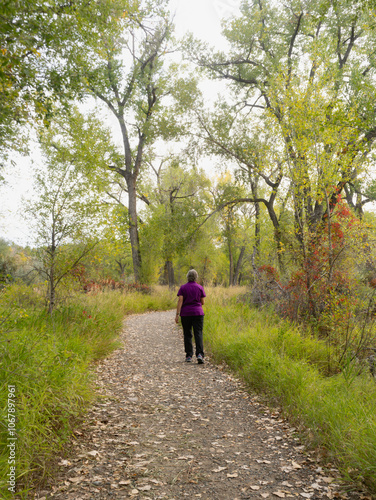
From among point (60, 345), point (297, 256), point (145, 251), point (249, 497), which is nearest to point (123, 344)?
point (60, 345)

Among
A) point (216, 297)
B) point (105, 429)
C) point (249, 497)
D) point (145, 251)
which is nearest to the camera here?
point (249, 497)

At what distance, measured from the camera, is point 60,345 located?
4883 millimetres

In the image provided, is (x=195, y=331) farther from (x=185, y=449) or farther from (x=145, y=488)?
(x=145, y=488)

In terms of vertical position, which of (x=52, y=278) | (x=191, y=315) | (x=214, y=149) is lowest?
(x=191, y=315)

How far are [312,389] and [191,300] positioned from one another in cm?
339

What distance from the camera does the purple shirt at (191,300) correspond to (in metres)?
7.05

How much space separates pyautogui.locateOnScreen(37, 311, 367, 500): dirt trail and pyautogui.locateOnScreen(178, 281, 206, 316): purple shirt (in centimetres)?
153

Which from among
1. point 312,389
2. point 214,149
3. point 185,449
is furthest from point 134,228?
point 185,449

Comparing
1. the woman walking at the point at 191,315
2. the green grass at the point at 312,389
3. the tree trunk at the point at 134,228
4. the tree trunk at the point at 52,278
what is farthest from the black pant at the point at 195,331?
the tree trunk at the point at 134,228

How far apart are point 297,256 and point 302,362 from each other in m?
4.42

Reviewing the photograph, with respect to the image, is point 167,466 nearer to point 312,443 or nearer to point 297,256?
point 312,443

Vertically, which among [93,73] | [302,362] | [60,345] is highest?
[93,73]

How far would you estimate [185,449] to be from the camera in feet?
11.7

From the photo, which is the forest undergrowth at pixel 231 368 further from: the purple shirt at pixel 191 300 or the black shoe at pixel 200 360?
the purple shirt at pixel 191 300
